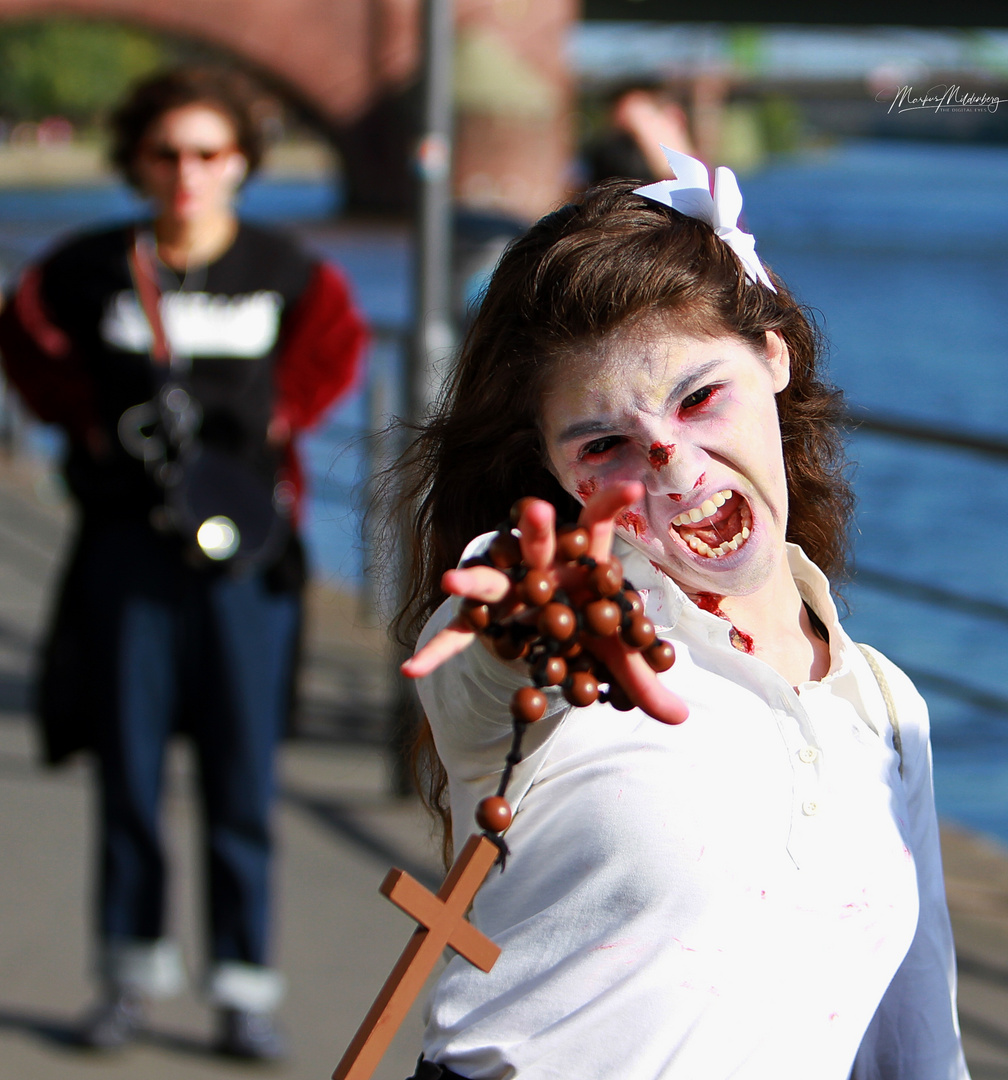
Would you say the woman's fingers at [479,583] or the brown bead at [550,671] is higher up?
the woman's fingers at [479,583]

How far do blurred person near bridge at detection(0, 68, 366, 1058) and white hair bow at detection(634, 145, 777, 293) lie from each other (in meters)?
1.94

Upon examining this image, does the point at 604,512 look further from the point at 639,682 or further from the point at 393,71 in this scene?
the point at 393,71

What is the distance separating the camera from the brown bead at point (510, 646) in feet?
3.59

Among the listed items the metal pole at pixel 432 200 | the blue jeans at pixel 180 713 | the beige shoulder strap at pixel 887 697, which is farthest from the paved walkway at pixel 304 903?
the beige shoulder strap at pixel 887 697

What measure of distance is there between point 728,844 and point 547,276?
0.53 metres

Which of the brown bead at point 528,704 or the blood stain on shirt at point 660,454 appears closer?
the brown bead at point 528,704

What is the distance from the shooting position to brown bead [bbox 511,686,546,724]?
1.10 metres

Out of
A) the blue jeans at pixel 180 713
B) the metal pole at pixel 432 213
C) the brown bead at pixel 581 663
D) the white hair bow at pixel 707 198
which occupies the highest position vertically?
the white hair bow at pixel 707 198

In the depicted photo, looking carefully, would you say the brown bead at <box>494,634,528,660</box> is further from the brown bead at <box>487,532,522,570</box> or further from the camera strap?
the camera strap

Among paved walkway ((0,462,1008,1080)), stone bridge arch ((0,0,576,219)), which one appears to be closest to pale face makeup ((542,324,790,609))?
paved walkway ((0,462,1008,1080))

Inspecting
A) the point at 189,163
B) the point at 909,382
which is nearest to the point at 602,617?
the point at 189,163

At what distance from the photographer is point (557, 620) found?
3.49 ft

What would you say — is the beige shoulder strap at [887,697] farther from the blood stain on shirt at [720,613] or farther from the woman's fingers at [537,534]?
the woman's fingers at [537,534]

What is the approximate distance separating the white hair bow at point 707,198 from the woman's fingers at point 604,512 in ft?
1.49
